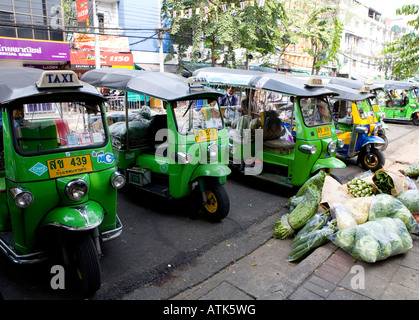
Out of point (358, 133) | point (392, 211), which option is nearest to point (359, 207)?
point (392, 211)

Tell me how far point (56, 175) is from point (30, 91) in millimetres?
865

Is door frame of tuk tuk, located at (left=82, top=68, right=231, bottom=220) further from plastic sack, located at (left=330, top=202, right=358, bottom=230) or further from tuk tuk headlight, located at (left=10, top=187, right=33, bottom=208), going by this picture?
tuk tuk headlight, located at (left=10, top=187, right=33, bottom=208)

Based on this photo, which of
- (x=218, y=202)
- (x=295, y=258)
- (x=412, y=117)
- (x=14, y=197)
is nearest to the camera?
(x=14, y=197)

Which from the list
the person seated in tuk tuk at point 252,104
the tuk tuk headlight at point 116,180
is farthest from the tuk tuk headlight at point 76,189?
the person seated in tuk tuk at point 252,104

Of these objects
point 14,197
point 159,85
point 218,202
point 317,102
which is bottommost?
point 218,202

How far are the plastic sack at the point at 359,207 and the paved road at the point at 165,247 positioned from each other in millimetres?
1219

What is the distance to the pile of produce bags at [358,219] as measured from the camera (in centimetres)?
364

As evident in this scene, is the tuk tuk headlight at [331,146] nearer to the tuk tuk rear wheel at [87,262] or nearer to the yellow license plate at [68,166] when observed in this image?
the yellow license plate at [68,166]

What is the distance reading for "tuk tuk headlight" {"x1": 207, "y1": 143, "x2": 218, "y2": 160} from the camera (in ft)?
17.0

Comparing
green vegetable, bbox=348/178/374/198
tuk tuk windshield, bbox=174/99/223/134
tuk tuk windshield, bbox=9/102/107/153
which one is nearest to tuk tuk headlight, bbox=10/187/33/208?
tuk tuk windshield, bbox=9/102/107/153

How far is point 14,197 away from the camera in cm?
302

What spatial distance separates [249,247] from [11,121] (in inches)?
127

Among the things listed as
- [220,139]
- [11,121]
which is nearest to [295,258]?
[220,139]

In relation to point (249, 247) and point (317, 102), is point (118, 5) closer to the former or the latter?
point (317, 102)
